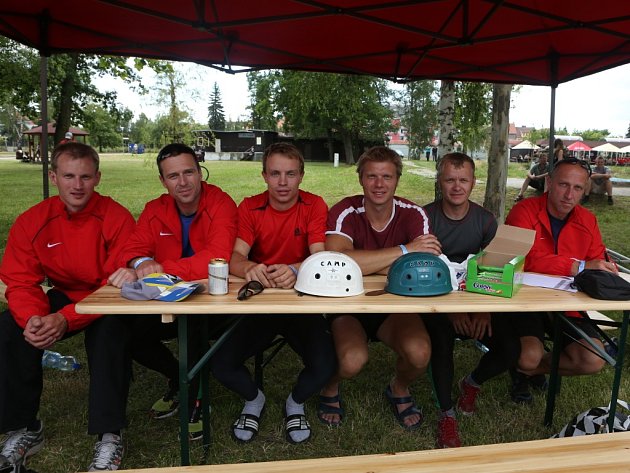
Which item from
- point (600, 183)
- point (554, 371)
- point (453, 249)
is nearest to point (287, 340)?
point (453, 249)

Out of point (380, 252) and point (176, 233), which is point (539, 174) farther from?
point (176, 233)

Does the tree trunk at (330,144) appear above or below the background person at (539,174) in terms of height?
above

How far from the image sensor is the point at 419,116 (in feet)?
158

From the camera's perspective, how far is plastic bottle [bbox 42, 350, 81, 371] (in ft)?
13.0

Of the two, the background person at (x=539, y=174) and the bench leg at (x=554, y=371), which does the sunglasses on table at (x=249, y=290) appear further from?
the background person at (x=539, y=174)

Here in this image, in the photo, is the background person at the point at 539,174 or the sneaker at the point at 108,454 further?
the background person at the point at 539,174

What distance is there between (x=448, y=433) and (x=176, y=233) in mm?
→ 2068

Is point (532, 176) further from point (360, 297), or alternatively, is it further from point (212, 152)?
point (212, 152)

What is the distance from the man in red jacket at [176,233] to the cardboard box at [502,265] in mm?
1432

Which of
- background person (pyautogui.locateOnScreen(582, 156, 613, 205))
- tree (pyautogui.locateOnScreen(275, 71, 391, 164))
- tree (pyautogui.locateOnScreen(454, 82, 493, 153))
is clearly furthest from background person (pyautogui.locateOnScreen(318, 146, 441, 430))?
tree (pyautogui.locateOnScreen(275, 71, 391, 164))

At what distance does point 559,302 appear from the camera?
2.46m

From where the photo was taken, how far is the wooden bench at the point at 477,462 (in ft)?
5.61

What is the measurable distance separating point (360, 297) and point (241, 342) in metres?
0.87

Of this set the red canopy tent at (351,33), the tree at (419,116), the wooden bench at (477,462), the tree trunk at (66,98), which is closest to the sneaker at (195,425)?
the wooden bench at (477,462)
